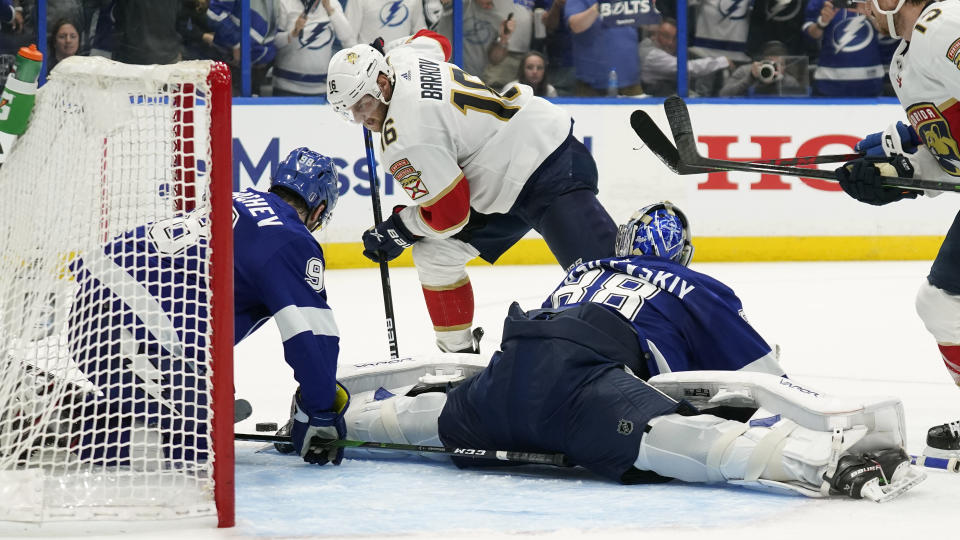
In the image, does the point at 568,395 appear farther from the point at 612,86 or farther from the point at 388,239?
the point at 612,86

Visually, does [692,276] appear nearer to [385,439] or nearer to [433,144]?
[385,439]

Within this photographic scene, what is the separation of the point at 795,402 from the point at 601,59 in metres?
5.92

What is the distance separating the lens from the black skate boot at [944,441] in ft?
11.2

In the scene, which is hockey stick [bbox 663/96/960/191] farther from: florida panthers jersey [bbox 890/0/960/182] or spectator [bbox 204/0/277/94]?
spectator [bbox 204/0/277/94]

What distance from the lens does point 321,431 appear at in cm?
328

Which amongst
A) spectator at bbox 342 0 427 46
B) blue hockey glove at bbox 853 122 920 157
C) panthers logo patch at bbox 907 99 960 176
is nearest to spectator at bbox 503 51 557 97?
spectator at bbox 342 0 427 46

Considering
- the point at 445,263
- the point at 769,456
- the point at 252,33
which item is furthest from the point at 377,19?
the point at 769,456

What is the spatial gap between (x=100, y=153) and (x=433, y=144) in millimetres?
1757

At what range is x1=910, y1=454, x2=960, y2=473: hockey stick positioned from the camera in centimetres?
317

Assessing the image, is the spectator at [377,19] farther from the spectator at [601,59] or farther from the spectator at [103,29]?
the spectator at [103,29]

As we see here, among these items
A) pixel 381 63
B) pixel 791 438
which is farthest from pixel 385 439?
pixel 381 63

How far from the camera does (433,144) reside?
4.38 metres

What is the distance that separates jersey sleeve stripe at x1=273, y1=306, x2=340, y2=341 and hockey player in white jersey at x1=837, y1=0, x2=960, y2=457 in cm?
153

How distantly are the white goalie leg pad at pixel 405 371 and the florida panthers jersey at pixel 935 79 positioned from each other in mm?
1322
